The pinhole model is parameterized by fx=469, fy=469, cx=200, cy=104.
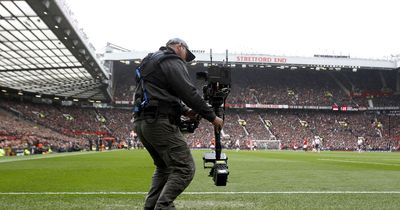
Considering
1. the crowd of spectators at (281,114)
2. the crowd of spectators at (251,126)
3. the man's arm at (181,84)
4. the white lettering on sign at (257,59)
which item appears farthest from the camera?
the white lettering on sign at (257,59)

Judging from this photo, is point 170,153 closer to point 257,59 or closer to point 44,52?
point 44,52

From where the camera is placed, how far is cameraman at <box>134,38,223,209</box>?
4848 millimetres

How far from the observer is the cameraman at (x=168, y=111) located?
15.9 feet

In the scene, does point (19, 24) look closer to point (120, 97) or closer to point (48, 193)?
point (48, 193)

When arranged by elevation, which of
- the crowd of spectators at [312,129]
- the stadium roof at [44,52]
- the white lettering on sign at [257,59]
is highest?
the white lettering on sign at [257,59]

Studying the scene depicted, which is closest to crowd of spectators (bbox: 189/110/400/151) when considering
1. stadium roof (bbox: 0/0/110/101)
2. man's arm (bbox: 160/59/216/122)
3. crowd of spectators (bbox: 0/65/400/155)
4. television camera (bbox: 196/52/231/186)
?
crowd of spectators (bbox: 0/65/400/155)

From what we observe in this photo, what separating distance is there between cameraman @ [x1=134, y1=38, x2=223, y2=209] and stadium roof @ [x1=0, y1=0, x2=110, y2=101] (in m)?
22.6

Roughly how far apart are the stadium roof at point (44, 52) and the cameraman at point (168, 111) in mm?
22586

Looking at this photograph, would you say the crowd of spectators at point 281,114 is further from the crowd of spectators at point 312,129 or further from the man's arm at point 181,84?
the man's arm at point 181,84

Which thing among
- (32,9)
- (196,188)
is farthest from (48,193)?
(32,9)

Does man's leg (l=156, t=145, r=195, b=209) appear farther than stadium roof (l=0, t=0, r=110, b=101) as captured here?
No

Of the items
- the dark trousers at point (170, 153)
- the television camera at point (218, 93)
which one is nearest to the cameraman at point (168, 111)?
the dark trousers at point (170, 153)

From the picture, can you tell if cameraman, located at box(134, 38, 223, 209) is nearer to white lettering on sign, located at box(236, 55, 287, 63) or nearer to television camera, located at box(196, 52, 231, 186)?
television camera, located at box(196, 52, 231, 186)

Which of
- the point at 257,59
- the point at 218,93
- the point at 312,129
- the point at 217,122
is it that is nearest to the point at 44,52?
the point at 218,93
